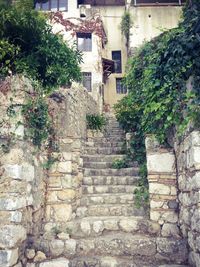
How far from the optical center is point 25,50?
16.2 ft

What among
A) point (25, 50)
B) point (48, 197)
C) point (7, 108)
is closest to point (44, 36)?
point (25, 50)

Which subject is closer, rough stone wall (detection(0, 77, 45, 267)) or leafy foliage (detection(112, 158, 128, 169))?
rough stone wall (detection(0, 77, 45, 267))

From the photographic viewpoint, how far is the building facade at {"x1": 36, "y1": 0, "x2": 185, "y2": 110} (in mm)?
16578

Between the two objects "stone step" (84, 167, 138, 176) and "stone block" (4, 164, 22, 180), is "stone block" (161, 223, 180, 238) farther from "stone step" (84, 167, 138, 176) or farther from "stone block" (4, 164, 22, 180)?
"stone block" (4, 164, 22, 180)

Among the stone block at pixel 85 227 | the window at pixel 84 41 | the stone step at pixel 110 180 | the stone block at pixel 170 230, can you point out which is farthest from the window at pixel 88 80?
the stone block at pixel 170 230

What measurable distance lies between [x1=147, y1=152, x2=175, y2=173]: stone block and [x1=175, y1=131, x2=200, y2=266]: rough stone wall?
24 cm

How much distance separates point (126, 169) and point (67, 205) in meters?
1.98

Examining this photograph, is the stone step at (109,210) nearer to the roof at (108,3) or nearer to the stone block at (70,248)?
the stone block at (70,248)

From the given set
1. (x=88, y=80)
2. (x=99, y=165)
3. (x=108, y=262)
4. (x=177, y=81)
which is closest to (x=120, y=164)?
(x=99, y=165)

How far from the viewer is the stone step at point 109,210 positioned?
4.80 metres

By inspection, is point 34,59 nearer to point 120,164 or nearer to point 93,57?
point 120,164

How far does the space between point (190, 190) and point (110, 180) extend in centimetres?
242

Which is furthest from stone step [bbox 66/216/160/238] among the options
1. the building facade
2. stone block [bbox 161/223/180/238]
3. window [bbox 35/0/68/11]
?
window [bbox 35/0/68/11]

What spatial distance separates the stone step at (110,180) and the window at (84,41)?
1311cm
